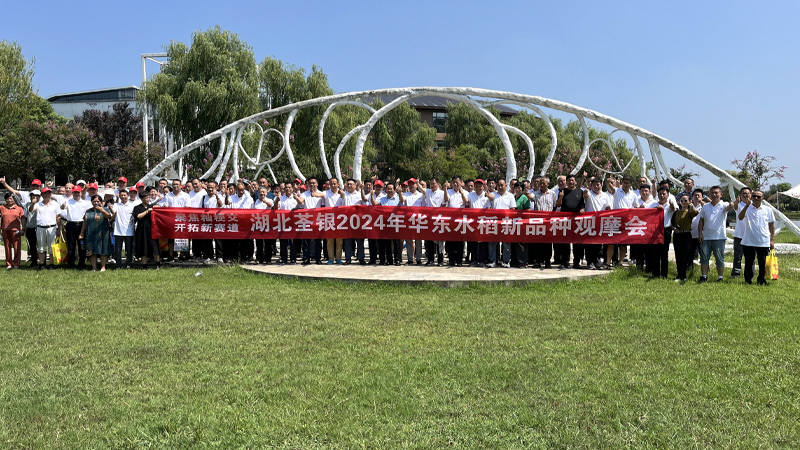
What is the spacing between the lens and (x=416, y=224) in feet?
33.4

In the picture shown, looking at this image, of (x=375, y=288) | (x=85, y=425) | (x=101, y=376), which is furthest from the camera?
(x=375, y=288)

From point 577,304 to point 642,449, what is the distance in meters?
4.04

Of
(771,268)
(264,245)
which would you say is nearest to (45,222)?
(264,245)

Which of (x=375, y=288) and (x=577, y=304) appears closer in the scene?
(x=577, y=304)

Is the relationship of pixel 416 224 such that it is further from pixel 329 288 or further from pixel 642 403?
pixel 642 403

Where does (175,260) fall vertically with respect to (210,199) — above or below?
below

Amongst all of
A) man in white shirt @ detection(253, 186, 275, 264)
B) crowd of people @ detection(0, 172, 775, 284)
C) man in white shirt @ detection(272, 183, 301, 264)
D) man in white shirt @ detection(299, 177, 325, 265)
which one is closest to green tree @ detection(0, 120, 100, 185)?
crowd of people @ detection(0, 172, 775, 284)

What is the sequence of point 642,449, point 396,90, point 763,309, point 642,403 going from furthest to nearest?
1. point 396,90
2. point 763,309
3. point 642,403
4. point 642,449

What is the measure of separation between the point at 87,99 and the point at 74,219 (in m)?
59.1

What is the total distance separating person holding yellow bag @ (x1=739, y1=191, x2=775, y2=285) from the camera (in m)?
8.72

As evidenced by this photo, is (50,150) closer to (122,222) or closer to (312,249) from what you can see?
(122,222)

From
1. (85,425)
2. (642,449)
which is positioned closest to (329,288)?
(85,425)

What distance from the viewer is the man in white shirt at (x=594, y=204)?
9.95 metres

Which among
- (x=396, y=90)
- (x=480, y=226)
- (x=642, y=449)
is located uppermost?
(x=396, y=90)
